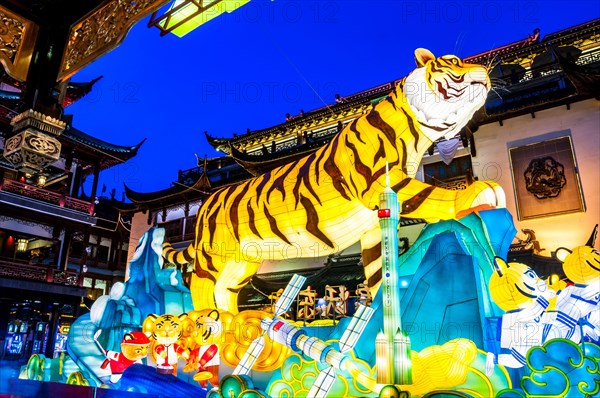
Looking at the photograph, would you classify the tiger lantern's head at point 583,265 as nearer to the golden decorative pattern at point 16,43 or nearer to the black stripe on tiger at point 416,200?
the black stripe on tiger at point 416,200

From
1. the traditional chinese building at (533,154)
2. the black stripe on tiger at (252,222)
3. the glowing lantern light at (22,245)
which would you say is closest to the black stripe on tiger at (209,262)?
the black stripe on tiger at (252,222)

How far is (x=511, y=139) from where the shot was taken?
Result: 1288 cm

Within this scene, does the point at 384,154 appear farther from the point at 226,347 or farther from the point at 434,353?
the point at 226,347

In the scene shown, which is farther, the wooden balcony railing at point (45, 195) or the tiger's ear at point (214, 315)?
the wooden balcony railing at point (45, 195)

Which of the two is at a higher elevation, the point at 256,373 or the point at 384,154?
the point at 384,154

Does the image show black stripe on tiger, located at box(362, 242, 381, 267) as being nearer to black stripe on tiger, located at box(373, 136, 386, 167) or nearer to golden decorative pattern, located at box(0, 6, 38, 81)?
black stripe on tiger, located at box(373, 136, 386, 167)

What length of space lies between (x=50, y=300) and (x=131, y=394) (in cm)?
1651

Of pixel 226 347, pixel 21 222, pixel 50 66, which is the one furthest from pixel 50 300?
pixel 50 66

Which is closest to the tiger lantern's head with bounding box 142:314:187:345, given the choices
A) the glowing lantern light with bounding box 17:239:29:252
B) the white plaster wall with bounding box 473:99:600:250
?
the white plaster wall with bounding box 473:99:600:250

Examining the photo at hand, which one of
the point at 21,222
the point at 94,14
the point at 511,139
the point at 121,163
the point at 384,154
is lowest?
the point at 384,154

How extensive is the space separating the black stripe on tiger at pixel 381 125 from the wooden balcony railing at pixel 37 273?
1544 centimetres

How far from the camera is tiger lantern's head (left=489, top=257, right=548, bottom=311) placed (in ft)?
12.1

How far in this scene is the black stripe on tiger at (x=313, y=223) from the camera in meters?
5.00

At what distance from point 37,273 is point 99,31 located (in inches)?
607
